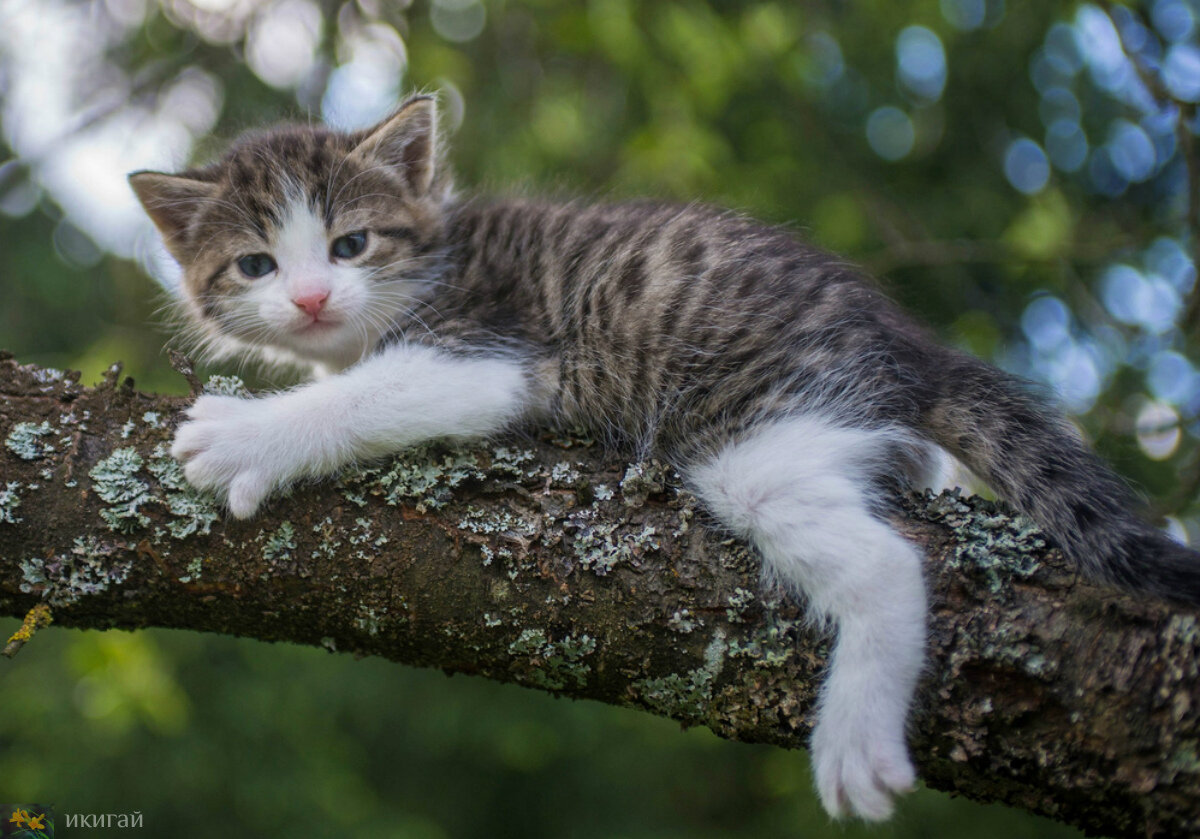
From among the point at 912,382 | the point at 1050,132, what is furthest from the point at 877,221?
the point at 912,382

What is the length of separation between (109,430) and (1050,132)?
4.16m

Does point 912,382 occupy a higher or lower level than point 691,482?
higher

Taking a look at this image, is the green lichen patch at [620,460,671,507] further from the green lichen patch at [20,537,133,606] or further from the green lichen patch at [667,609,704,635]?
the green lichen patch at [20,537,133,606]

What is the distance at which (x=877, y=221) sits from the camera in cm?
361

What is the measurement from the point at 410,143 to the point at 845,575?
1.73 meters

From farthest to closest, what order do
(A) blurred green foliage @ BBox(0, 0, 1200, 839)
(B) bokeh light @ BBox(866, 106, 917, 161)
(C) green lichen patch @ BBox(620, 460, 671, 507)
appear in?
(B) bokeh light @ BBox(866, 106, 917, 161) < (A) blurred green foliage @ BBox(0, 0, 1200, 839) < (C) green lichen patch @ BBox(620, 460, 671, 507)

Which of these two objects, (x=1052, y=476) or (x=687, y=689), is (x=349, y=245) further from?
(x=1052, y=476)

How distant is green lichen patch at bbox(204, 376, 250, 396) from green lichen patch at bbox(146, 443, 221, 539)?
29cm

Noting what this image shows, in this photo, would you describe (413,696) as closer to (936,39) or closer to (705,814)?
(705,814)

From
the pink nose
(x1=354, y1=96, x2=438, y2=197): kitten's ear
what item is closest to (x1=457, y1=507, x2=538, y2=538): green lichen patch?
the pink nose

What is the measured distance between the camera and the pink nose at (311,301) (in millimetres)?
2168

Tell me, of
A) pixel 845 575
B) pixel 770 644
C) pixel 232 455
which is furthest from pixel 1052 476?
pixel 232 455

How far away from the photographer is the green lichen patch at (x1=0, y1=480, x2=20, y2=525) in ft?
5.57

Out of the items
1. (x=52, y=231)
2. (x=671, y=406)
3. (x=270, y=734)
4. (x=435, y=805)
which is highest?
(x=671, y=406)
